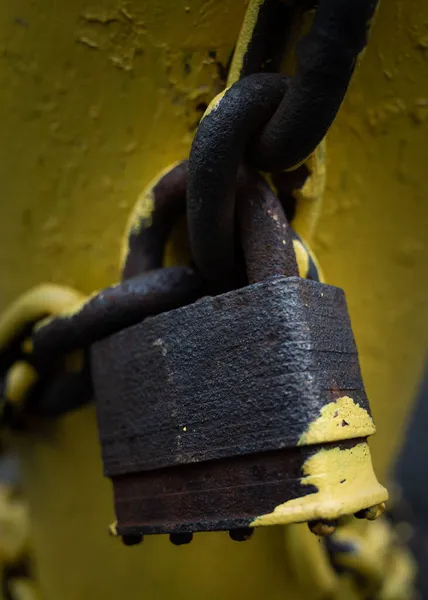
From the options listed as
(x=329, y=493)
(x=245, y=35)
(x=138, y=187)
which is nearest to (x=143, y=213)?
(x=138, y=187)

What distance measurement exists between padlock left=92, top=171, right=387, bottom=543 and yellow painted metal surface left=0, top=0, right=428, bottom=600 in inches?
6.9

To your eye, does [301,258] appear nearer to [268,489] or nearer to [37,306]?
[268,489]

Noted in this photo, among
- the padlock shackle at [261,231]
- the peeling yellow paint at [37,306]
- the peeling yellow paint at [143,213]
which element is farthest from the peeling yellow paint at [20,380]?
the padlock shackle at [261,231]

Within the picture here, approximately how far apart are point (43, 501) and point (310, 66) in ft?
2.32

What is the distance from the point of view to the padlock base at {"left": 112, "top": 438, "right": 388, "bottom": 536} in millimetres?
374

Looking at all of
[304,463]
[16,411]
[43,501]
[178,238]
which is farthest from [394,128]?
[43,501]

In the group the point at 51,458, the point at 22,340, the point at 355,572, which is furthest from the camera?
the point at 355,572

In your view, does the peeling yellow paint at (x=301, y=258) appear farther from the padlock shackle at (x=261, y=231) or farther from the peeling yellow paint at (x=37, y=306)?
the peeling yellow paint at (x=37, y=306)

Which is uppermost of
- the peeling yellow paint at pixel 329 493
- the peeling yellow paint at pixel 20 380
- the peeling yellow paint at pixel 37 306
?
the peeling yellow paint at pixel 37 306

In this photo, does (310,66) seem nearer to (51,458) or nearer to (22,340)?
(22,340)

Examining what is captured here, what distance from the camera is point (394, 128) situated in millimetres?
578

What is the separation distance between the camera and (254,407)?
15.7 inches

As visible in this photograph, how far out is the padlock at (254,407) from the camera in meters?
0.38

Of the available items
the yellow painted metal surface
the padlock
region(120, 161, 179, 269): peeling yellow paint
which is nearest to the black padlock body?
the padlock
